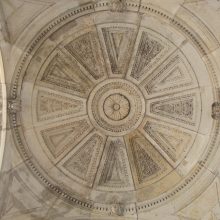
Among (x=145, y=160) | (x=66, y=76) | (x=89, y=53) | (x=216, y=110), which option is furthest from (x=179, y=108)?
(x=66, y=76)

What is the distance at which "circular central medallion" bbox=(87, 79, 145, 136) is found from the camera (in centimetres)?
1062

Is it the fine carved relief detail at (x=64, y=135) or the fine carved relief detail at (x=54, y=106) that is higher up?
the fine carved relief detail at (x=54, y=106)

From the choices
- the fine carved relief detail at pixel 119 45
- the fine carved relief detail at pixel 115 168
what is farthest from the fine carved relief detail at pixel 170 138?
the fine carved relief detail at pixel 119 45

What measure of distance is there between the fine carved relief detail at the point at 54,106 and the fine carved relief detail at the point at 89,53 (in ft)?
2.32

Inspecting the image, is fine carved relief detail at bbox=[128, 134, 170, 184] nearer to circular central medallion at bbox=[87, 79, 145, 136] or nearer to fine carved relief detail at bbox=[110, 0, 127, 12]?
circular central medallion at bbox=[87, 79, 145, 136]

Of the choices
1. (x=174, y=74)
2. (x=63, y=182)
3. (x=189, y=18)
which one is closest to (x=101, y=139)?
(x=63, y=182)

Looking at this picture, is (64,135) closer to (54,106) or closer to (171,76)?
(54,106)

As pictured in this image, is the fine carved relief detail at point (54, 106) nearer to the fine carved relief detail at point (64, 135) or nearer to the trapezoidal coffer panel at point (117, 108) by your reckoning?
the trapezoidal coffer panel at point (117, 108)

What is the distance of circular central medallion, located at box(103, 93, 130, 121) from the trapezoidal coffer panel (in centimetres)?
2

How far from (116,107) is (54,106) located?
4.17 ft

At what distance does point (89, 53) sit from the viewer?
34.1ft

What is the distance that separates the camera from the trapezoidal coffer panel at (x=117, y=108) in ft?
32.6

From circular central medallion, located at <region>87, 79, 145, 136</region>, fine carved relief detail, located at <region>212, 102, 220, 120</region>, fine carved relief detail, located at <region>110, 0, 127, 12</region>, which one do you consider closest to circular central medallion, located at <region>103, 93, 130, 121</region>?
circular central medallion, located at <region>87, 79, 145, 136</region>

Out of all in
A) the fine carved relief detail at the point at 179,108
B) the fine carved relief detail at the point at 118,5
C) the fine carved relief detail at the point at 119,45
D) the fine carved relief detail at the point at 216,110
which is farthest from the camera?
the fine carved relief detail at the point at 179,108
